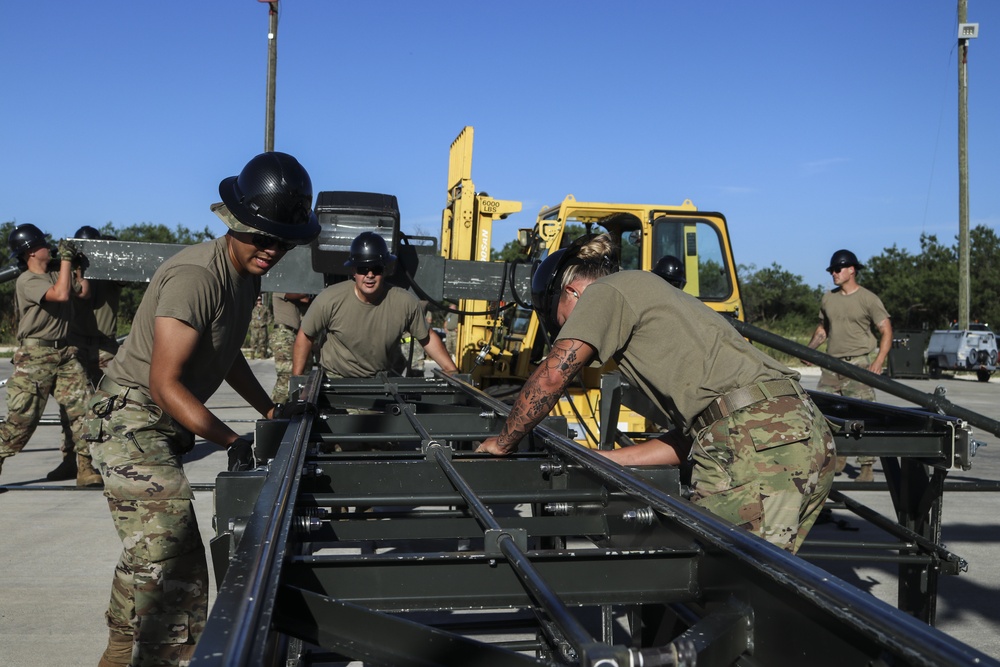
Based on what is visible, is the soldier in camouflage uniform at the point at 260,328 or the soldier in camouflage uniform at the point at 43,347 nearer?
the soldier in camouflage uniform at the point at 43,347

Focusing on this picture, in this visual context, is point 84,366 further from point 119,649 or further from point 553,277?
point 553,277

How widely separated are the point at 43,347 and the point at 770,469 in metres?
7.24

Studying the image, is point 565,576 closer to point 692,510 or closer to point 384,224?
point 692,510

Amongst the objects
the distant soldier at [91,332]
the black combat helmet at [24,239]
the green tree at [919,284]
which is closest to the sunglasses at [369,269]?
the distant soldier at [91,332]

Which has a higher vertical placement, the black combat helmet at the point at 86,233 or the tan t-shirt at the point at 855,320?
the black combat helmet at the point at 86,233

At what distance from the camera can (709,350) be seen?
3510 millimetres

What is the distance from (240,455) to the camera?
3361 millimetres

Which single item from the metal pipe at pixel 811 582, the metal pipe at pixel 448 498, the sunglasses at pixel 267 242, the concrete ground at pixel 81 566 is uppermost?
the sunglasses at pixel 267 242

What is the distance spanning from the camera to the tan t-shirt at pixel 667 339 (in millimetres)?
3479

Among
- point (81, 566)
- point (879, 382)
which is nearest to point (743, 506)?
point (879, 382)

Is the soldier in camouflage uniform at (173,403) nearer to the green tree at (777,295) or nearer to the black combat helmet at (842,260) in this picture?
the black combat helmet at (842,260)

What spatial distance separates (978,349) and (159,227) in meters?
36.6

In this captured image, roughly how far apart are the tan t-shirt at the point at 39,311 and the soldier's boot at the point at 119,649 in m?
5.38

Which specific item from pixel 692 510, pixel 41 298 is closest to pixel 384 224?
pixel 41 298
